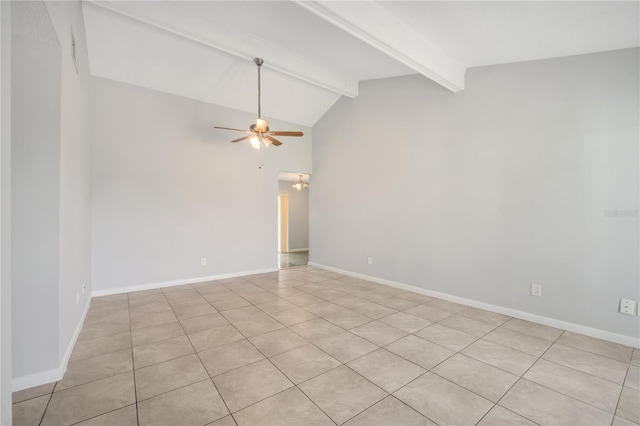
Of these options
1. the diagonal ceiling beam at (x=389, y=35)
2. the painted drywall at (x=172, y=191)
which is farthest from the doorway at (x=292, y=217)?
the diagonal ceiling beam at (x=389, y=35)

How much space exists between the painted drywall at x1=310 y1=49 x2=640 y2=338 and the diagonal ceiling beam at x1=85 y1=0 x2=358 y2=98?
933 millimetres

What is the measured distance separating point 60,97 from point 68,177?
71 cm

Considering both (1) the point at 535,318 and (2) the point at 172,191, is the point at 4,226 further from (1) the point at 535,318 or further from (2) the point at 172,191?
(1) the point at 535,318

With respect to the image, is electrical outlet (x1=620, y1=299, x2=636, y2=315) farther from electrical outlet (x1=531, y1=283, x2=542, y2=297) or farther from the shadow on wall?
the shadow on wall

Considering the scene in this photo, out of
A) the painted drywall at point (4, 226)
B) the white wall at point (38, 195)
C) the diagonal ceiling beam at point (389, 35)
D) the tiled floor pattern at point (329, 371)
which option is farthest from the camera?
the diagonal ceiling beam at point (389, 35)

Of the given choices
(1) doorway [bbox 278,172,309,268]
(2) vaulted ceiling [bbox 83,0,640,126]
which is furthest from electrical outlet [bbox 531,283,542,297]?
(1) doorway [bbox 278,172,309,268]

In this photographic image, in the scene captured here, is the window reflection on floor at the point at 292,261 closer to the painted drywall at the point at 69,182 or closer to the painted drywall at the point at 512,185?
the painted drywall at the point at 512,185

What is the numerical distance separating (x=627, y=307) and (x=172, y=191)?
613 cm

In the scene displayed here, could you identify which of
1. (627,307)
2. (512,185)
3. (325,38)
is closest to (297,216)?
(325,38)

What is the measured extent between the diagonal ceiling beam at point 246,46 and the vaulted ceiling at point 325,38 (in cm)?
1

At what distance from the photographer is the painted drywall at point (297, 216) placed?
1023cm

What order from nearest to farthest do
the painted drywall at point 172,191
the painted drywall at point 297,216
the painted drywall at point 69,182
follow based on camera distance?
the painted drywall at point 69,182
the painted drywall at point 172,191
the painted drywall at point 297,216

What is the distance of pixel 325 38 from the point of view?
3.71 metres

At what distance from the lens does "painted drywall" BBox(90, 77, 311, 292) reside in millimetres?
4289
